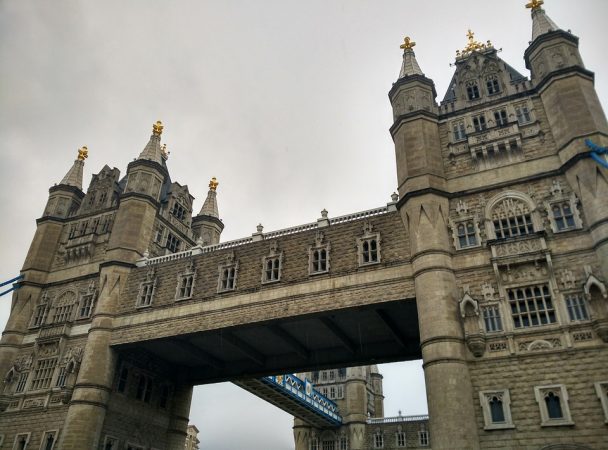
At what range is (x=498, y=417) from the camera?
22344mm

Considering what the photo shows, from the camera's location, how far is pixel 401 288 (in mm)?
27578

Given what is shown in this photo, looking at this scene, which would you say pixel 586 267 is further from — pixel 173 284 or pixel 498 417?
pixel 173 284

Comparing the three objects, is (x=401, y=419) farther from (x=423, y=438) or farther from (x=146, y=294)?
(x=146, y=294)

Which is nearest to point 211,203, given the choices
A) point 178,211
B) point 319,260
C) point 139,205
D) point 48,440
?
point 178,211

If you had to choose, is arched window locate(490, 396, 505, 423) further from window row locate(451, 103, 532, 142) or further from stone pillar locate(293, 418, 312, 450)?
stone pillar locate(293, 418, 312, 450)

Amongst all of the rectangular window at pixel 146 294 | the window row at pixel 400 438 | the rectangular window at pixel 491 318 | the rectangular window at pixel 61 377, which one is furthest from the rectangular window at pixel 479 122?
the window row at pixel 400 438

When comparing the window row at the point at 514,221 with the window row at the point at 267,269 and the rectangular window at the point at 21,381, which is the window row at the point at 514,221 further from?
the rectangular window at the point at 21,381

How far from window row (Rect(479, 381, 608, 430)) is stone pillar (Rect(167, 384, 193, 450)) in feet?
83.2

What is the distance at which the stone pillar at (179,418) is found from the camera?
1516 inches

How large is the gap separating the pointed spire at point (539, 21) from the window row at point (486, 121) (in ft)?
17.7

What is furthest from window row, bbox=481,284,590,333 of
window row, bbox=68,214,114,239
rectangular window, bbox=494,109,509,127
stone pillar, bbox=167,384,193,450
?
window row, bbox=68,214,114,239

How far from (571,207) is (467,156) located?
268 inches

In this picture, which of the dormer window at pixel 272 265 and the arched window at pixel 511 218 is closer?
the arched window at pixel 511 218

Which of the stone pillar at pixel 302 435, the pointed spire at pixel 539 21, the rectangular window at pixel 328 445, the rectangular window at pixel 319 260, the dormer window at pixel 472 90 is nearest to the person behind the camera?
the rectangular window at pixel 319 260
